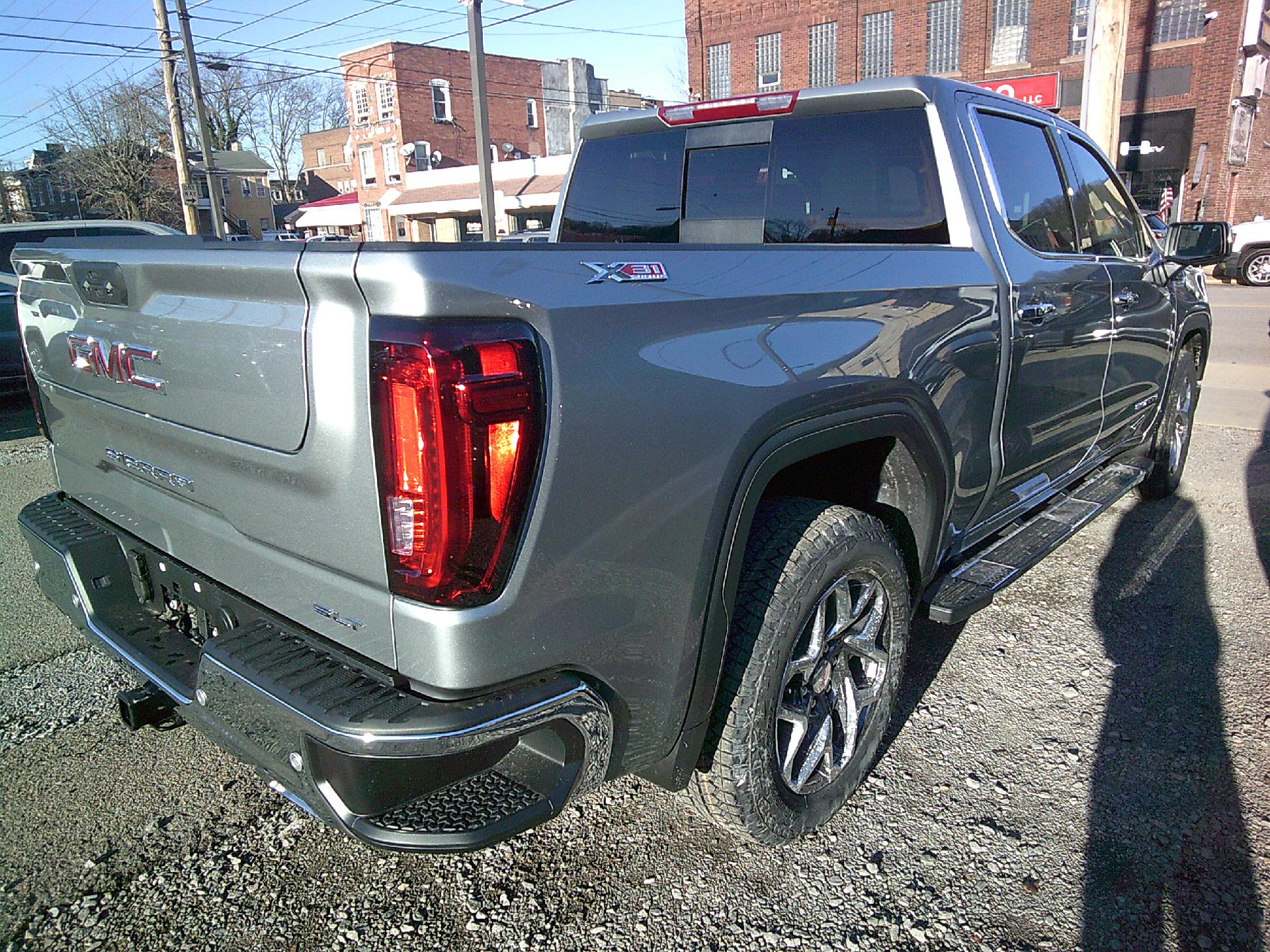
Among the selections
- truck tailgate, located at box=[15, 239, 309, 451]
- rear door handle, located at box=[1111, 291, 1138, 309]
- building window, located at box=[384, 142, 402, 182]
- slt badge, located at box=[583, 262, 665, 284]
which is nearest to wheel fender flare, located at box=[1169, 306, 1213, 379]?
rear door handle, located at box=[1111, 291, 1138, 309]

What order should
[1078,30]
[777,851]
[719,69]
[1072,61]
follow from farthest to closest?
[719,69] → [1072,61] → [1078,30] → [777,851]

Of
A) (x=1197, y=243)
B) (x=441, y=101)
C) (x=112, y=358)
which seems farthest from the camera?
(x=441, y=101)

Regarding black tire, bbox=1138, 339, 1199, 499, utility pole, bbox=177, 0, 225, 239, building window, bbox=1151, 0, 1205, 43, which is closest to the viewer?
black tire, bbox=1138, 339, 1199, 499

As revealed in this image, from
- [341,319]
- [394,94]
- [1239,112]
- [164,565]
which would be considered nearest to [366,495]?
[341,319]

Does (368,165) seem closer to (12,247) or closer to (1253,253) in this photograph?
(1253,253)

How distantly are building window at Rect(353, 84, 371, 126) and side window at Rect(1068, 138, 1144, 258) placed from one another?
46.9m

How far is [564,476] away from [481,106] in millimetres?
14789

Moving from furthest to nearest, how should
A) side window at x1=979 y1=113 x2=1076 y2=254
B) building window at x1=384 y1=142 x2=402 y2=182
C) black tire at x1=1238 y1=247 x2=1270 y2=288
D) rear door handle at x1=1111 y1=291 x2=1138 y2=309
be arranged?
building window at x1=384 y1=142 x2=402 y2=182, black tire at x1=1238 y1=247 x2=1270 y2=288, rear door handle at x1=1111 y1=291 x2=1138 y2=309, side window at x1=979 y1=113 x2=1076 y2=254

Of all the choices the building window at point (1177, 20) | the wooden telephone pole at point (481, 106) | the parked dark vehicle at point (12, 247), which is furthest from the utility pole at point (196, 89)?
the building window at point (1177, 20)

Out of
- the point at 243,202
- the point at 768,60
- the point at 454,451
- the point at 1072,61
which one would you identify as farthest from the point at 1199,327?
the point at 243,202

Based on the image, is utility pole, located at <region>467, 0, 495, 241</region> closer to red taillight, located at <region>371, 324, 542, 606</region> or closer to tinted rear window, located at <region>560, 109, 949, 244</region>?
tinted rear window, located at <region>560, 109, 949, 244</region>

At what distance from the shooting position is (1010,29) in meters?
27.0

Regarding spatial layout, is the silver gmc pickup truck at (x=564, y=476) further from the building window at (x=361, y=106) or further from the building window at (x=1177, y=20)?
the building window at (x=361, y=106)

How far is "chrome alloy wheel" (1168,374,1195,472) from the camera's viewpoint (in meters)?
5.09
